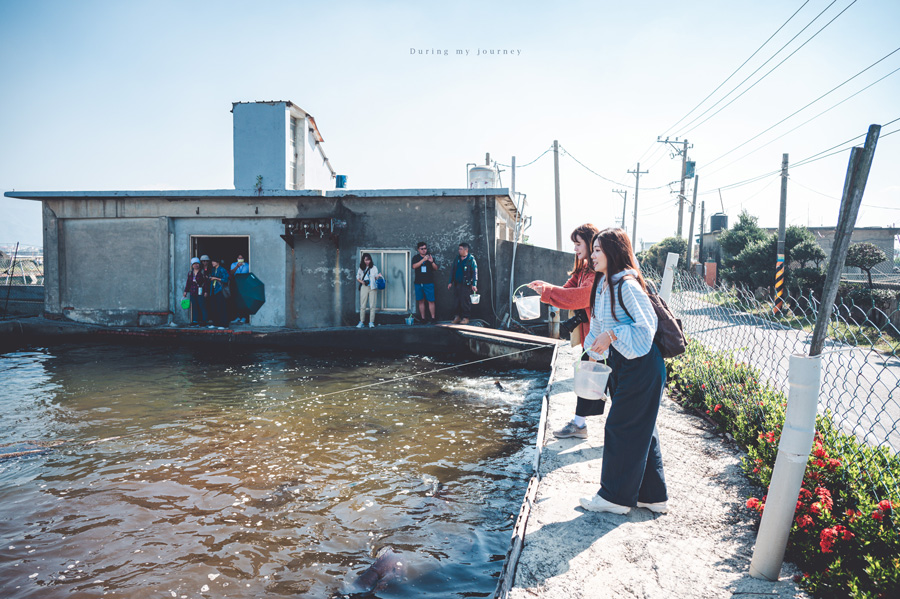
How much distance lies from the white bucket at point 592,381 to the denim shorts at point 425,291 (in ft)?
30.5

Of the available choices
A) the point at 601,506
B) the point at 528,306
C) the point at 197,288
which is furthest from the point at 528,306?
the point at 197,288

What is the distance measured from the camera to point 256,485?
5.15m

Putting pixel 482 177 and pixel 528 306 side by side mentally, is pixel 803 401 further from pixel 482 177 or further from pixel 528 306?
pixel 482 177

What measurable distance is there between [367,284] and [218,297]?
3928mm

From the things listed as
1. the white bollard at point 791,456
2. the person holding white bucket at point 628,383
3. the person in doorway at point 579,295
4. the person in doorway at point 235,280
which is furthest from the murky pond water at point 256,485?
the person in doorway at point 235,280

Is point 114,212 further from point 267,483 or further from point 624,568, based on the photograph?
point 624,568

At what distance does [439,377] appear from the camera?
973cm

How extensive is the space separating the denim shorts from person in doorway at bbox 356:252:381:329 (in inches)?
39.2

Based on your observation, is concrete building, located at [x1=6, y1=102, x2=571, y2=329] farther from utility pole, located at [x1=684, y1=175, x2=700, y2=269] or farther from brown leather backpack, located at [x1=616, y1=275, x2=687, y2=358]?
utility pole, located at [x1=684, y1=175, x2=700, y2=269]

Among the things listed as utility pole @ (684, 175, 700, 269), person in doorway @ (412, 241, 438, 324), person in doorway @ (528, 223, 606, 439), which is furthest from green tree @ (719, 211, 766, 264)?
person in doorway @ (528, 223, 606, 439)

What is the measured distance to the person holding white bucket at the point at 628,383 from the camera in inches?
131

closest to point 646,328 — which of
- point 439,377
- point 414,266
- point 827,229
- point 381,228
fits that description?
point 439,377

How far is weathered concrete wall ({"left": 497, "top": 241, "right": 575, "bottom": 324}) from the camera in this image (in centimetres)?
→ 1348

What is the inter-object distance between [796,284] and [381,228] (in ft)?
47.1
